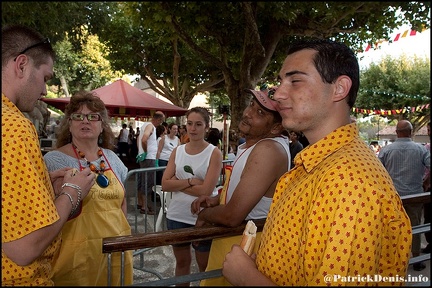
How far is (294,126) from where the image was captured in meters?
1.44

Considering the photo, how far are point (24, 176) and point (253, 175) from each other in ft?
3.89

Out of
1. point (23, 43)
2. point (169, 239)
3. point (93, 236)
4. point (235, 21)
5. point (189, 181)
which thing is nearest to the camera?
point (23, 43)

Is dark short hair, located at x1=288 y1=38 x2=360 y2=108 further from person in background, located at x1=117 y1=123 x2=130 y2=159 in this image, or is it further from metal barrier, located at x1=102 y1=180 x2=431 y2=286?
person in background, located at x1=117 y1=123 x2=130 y2=159

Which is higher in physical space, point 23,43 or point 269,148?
point 23,43

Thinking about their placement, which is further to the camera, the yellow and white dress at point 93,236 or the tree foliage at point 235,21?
the yellow and white dress at point 93,236

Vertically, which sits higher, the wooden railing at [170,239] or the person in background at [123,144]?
the wooden railing at [170,239]

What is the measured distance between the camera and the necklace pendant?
255 cm

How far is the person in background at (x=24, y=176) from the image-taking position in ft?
3.75

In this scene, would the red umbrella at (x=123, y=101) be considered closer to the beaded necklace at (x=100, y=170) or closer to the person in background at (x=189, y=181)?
the person in background at (x=189, y=181)

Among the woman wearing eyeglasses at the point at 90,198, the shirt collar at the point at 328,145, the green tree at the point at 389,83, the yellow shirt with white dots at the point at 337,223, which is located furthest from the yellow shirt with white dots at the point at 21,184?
the green tree at the point at 389,83

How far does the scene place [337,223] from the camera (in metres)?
1.06

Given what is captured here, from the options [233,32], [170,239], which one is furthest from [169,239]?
[233,32]

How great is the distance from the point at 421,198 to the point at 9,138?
239 cm

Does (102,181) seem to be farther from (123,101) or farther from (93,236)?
(123,101)
